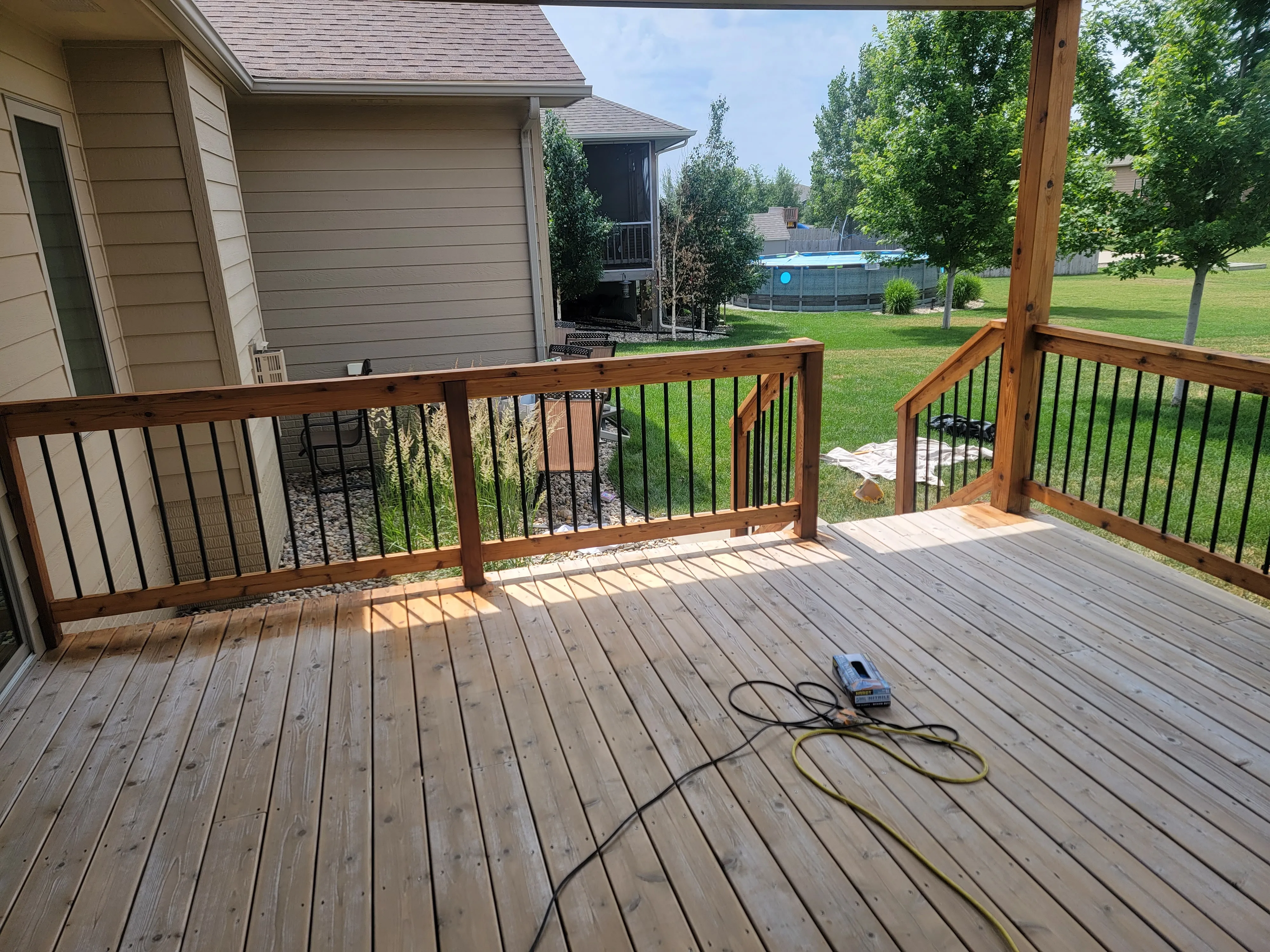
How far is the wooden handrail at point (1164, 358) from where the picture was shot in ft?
9.69

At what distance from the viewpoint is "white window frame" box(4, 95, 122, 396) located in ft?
11.3

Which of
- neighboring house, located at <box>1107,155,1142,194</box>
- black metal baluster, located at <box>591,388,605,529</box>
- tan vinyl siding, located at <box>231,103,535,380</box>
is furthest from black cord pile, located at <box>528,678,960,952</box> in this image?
neighboring house, located at <box>1107,155,1142,194</box>

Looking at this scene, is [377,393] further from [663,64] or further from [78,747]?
[663,64]

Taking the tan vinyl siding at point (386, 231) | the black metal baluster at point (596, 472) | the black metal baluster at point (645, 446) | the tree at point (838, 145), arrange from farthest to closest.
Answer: the tree at point (838, 145), the tan vinyl siding at point (386, 231), the black metal baluster at point (645, 446), the black metal baluster at point (596, 472)

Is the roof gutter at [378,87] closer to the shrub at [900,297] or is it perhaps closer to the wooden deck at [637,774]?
the wooden deck at [637,774]

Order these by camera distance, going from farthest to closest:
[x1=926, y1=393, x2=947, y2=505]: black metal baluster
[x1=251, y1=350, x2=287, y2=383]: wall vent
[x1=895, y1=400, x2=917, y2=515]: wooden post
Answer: [x1=926, y1=393, x2=947, y2=505]: black metal baluster, [x1=251, y1=350, x2=287, y2=383]: wall vent, [x1=895, y1=400, x2=917, y2=515]: wooden post

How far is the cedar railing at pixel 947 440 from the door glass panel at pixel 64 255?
4.26m

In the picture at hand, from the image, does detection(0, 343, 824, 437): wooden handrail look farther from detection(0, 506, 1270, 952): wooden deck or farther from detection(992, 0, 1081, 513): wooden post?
detection(992, 0, 1081, 513): wooden post

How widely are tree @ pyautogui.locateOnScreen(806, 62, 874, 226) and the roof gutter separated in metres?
29.1

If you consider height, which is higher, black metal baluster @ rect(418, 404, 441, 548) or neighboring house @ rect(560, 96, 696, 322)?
neighboring house @ rect(560, 96, 696, 322)

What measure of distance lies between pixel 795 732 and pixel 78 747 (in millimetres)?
2091

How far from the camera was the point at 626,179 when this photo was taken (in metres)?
16.9

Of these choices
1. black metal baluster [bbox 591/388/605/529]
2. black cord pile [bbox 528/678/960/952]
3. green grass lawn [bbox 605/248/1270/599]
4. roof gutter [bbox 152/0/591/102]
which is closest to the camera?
black cord pile [bbox 528/678/960/952]

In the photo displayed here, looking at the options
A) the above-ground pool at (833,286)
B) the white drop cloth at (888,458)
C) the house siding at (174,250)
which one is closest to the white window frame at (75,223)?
the house siding at (174,250)
